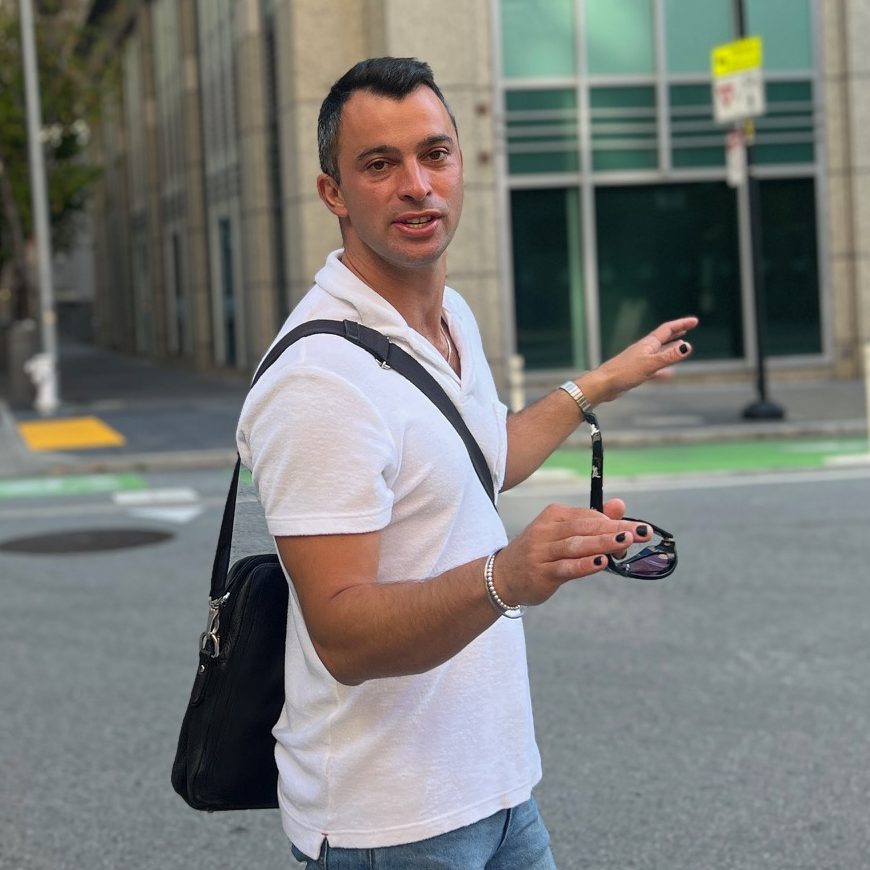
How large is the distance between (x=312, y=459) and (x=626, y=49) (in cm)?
2096

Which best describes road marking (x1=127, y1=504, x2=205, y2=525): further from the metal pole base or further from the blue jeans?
the blue jeans

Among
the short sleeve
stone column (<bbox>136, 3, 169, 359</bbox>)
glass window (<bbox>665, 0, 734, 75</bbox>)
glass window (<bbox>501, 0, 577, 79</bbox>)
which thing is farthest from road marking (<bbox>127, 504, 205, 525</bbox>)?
stone column (<bbox>136, 3, 169, 359</bbox>)

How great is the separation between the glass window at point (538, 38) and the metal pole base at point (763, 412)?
7.06 metres

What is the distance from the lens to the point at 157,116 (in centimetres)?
4062

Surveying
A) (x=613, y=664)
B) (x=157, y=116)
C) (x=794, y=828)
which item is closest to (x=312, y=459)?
(x=794, y=828)

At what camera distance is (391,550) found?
2314 millimetres

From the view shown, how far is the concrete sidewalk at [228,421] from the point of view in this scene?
1570 cm

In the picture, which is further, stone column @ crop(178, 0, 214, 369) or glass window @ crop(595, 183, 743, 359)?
stone column @ crop(178, 0, 214, 369)

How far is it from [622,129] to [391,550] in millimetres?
20562

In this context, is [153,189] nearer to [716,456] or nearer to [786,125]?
[786,125]

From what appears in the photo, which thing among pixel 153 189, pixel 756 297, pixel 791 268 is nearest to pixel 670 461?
pixel 756 297

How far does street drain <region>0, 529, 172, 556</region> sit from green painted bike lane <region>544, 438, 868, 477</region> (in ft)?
14.6

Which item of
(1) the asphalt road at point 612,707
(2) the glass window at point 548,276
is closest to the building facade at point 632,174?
(2) the glass window at point 548,276

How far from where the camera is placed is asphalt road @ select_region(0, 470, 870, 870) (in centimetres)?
493
